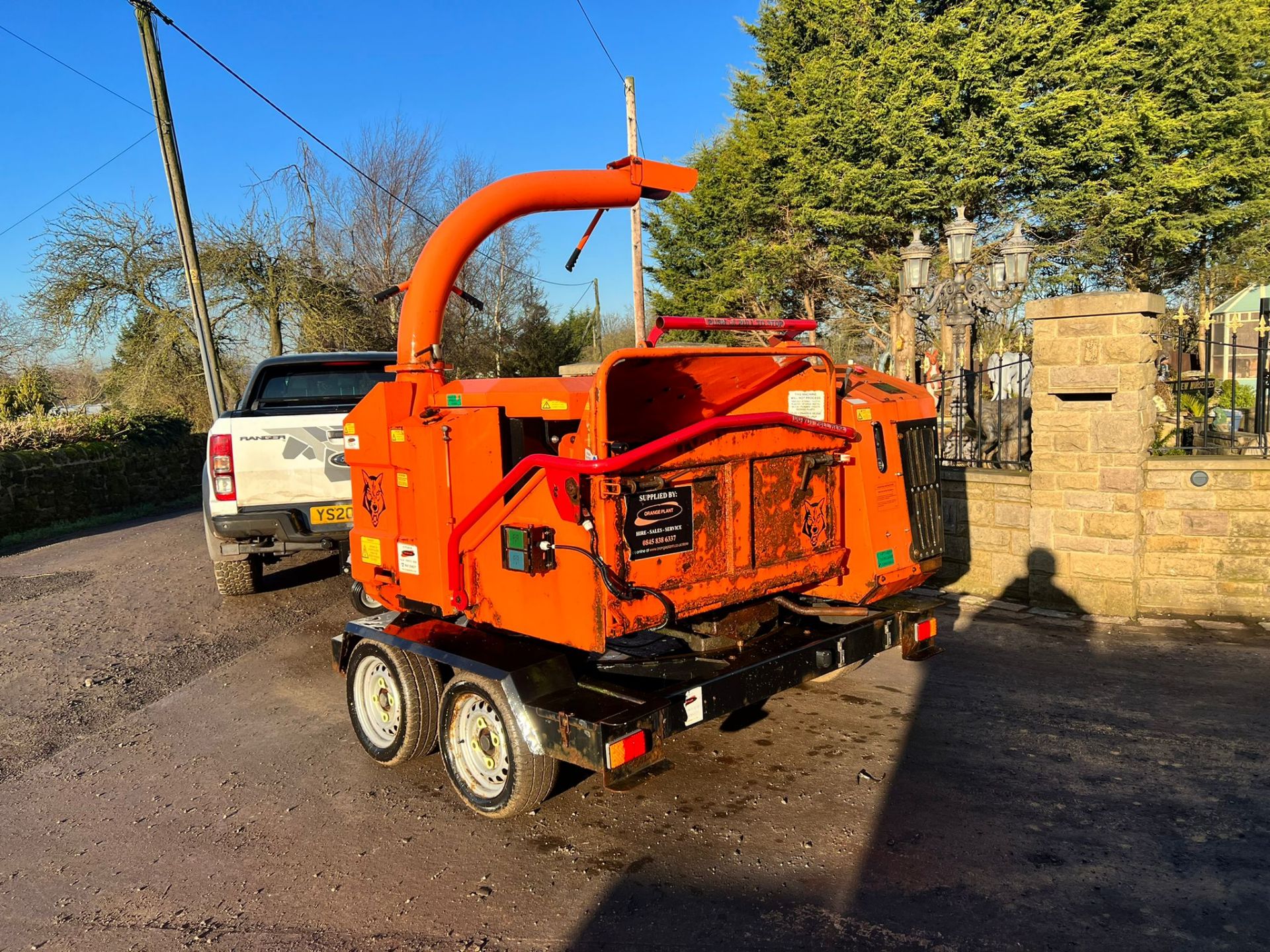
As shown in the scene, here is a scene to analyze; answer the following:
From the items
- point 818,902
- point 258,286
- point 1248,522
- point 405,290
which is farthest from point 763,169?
point 818,902

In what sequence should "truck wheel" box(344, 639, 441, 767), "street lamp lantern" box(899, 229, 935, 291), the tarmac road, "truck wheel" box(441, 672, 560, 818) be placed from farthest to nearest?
"street lamp lantern" box(899, 229, 935, 291) → "truck wheel" box(344, 639, 441, 767) → "truck wheel" box(441, 672, 560, 818) → the tarmac road

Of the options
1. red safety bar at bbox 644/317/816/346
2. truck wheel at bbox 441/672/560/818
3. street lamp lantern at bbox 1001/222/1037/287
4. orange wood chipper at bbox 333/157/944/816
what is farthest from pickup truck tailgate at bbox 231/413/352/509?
street lamp lantern at bbox 1001/222/1037/287

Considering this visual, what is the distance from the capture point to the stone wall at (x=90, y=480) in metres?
14.6

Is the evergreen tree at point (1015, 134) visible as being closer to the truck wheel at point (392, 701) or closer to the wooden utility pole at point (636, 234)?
the wooden utility pole at point (636, 234)

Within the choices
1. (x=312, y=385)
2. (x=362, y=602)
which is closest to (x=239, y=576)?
(x=312, y=385)

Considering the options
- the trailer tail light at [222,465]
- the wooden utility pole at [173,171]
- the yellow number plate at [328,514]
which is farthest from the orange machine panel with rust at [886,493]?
the wooden utility pole at [173,171]

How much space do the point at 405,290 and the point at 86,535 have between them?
11887 mm

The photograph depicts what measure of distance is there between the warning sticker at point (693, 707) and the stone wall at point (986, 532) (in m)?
4.75

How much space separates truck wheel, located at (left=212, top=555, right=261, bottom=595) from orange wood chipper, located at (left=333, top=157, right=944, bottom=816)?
4016 mm

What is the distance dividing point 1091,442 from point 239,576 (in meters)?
7.80

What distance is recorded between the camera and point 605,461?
11.9 ft

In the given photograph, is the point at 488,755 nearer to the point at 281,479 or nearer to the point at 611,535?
the point at 611,535

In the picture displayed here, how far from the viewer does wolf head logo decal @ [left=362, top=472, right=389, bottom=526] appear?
4.85 meters

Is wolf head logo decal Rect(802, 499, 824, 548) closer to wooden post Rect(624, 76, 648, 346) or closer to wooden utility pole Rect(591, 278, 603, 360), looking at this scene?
wooden post Rect(624, 76, 648, 346)
